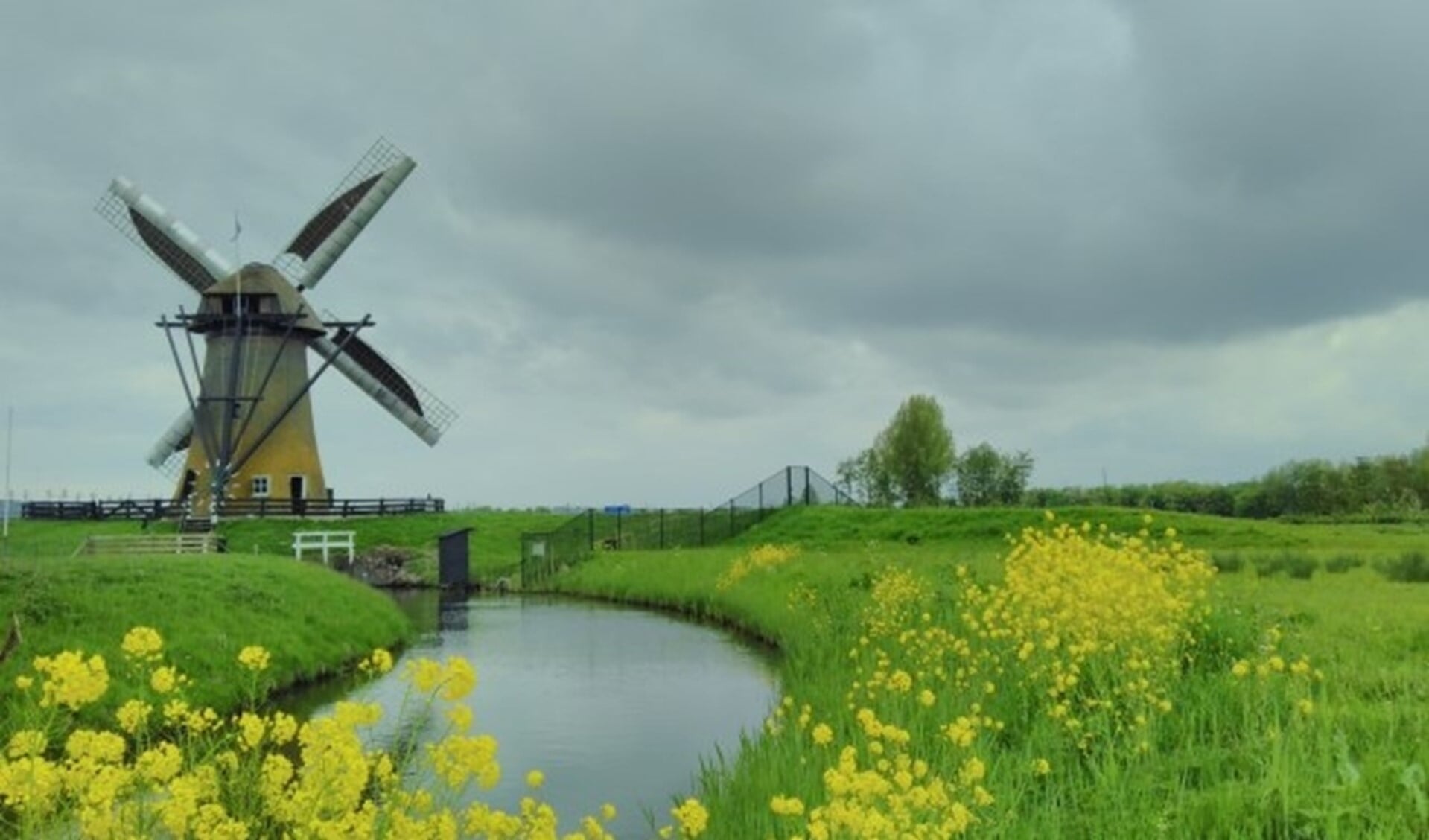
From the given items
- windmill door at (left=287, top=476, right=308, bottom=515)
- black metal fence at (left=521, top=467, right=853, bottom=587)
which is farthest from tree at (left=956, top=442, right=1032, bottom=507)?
windmill door at (left=287, top=476, right=308, bottom=515)

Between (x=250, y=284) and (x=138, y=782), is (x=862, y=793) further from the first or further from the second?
(x=250, y=284)

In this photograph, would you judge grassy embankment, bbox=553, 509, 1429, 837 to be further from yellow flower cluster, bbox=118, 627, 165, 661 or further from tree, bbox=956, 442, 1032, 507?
tree, bbox=956, 442, 1032, 507

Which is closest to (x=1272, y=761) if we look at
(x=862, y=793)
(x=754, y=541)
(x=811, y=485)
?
(x=862, y=793)

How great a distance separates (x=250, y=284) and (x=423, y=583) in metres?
14.8

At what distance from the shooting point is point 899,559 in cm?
2578

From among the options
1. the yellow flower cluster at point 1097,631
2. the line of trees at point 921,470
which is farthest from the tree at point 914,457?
the yellow flower cluster at point 1097,631

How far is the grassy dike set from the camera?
52.0ft

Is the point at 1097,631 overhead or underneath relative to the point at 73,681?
underneath

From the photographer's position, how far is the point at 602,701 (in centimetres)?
1725

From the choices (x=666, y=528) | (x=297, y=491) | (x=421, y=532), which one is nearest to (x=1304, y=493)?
(x=666, y=528)

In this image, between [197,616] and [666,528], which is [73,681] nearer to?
[197,616]

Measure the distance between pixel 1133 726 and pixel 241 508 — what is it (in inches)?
1839

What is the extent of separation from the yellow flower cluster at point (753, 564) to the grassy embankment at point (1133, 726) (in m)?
10.4

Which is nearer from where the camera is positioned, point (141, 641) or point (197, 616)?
point (141, 641)
